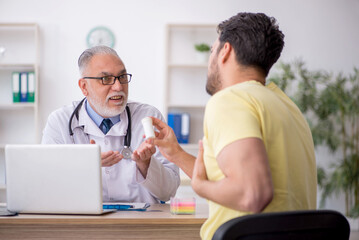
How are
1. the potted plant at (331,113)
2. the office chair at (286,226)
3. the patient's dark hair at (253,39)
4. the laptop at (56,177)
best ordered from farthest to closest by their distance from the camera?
1. the potted plant at (331,113)
2. the laptop at (56,177)
3. the patient's dark hair at (253,39)
4. the office chair at (286,226)

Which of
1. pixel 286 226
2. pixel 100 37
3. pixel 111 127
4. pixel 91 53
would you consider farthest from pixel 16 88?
pixel 286 226

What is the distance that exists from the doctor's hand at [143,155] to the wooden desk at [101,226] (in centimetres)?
35

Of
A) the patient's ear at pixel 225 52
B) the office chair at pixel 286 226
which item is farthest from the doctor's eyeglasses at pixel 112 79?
the office chair at pixel 286 226

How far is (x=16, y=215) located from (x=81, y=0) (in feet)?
13.0

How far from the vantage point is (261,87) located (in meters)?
1.47

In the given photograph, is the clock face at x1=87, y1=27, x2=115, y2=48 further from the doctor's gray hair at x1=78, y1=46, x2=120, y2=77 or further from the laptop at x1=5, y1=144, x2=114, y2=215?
the laptop at x1=5, y1=144, x2=114, y2=215

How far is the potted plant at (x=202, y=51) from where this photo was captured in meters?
5.44

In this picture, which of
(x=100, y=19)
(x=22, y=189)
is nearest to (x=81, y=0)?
(x=100, y=19)

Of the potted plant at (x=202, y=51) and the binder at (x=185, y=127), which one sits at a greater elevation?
the potted plant at (x=202, y=51)

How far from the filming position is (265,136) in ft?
4.52

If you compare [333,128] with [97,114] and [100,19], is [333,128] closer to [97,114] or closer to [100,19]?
[100,19]

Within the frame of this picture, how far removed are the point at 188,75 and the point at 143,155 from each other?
11.3 feet

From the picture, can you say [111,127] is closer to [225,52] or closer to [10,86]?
[225,52]

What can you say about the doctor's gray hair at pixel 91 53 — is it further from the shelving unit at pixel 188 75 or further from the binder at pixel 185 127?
the shelving unit at pixel 188 75
